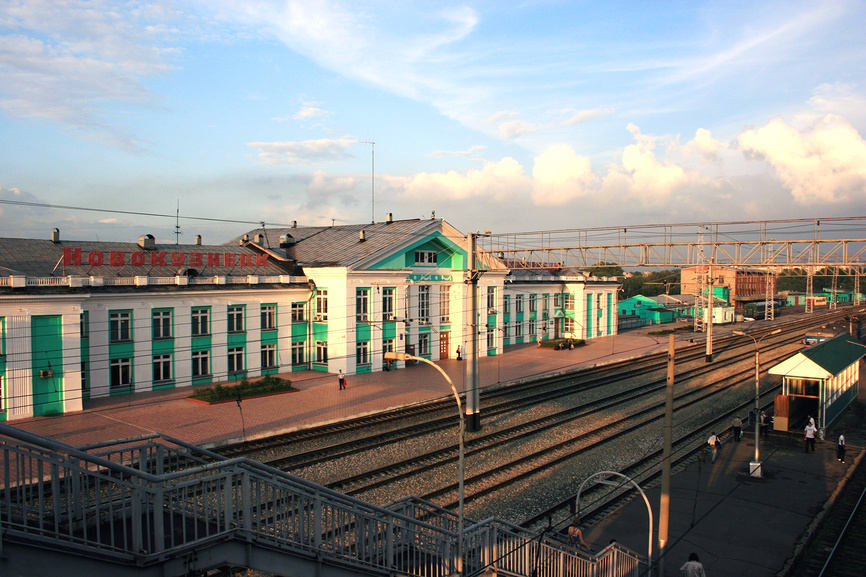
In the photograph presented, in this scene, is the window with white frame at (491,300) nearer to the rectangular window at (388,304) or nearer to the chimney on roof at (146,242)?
the rectangular window at (388,304)

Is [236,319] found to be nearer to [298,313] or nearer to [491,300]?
[298,313]

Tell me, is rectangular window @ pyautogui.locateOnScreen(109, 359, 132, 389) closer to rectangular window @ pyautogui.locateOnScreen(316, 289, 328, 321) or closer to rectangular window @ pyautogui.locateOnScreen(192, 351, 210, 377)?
rectangular window @ pyautogui.locateOnScreen(192, 351, 210, 377)

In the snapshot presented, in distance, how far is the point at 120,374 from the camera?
1125 inches

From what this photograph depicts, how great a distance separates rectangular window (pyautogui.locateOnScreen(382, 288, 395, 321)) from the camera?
37.6 m

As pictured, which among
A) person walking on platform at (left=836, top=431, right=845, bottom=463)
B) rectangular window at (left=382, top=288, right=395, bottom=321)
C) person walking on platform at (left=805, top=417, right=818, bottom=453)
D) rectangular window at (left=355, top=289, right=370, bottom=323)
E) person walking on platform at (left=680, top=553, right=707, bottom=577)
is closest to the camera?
person walking on platform at (left=680, top=553, right=707, bottom=577)

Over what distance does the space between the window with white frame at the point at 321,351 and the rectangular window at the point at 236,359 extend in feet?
16.2

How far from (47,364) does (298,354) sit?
14.5 m

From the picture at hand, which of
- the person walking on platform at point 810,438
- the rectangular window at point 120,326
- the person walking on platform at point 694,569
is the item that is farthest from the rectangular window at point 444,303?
the person walking on platform at point 694,569

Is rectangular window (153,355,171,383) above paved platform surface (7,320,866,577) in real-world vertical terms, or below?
above

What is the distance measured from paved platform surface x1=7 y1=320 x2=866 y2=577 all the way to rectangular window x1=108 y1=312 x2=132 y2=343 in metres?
2.92

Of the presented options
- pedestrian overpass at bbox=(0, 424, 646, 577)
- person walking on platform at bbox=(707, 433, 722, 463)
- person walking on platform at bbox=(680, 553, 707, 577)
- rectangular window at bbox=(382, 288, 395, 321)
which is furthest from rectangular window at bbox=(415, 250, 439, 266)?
person walking on platform at bbox=(680, 553, 707, 577)

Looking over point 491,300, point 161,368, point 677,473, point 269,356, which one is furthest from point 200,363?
point 677,473

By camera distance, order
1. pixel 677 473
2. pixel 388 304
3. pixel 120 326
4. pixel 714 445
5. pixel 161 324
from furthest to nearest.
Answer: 1. pixel 388 304
2. pixel 161 324
3. pixel 120 326
4. pixel 714 445
5. pixel 677 473

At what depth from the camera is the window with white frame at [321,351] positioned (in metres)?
36.4
